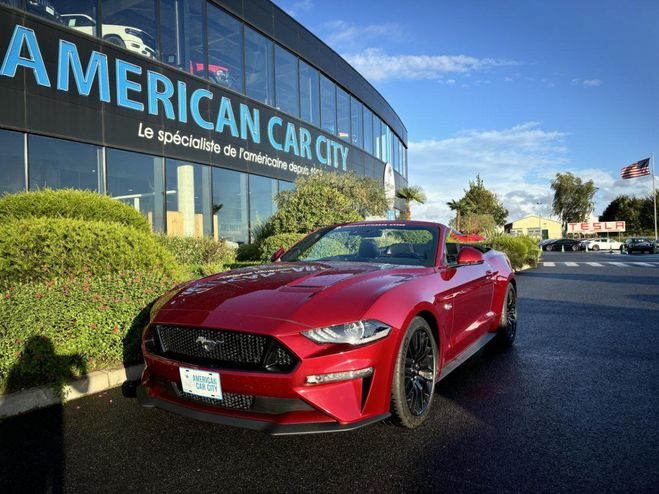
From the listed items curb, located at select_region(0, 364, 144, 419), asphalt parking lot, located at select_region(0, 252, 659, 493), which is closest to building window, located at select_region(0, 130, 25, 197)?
curb, located at select_region(0, 364, 144, 419)

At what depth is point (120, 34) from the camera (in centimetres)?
1178

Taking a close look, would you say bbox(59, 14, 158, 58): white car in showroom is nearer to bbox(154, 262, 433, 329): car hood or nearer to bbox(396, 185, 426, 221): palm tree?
bbox(154, 262, 433, 329): car hood

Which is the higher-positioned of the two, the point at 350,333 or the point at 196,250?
the point at 196,250

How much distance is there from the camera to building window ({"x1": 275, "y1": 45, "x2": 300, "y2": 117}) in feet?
59.1

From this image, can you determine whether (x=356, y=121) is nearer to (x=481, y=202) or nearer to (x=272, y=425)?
(x=272, y=425)

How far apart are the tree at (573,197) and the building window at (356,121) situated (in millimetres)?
68255

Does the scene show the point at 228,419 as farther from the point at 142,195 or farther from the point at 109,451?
the point at 142,195

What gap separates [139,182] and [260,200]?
212 inches

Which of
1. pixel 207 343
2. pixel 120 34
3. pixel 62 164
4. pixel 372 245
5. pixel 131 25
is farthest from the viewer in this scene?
pixel 131 25

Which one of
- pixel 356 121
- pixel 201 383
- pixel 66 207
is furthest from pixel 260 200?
pixel 201 383

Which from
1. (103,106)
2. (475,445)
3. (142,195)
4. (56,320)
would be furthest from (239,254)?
(475,445)

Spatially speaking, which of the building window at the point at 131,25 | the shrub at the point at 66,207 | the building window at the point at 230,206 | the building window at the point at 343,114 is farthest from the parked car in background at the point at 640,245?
the shrub at the point at 66,207

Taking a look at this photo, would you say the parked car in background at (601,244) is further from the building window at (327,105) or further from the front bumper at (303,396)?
the front bumper at (303,396)

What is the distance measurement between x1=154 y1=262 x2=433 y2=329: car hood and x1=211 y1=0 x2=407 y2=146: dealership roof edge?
1409 cm
